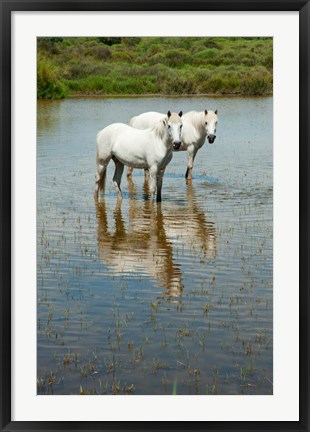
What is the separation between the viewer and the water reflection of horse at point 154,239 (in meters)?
9.09

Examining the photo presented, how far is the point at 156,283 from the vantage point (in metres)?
8.60

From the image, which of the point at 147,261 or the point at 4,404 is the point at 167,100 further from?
the point at 4,404

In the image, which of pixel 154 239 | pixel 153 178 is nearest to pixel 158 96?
pixel 153 178

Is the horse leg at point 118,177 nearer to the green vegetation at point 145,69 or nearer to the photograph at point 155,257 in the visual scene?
the photograph at point 155,257

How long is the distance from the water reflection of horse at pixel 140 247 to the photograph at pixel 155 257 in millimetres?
28

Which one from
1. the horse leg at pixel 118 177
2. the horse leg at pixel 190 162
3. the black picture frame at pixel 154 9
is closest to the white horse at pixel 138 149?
the horse leg at pixel 118 177

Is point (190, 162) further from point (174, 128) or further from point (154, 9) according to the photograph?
point (154, 9)

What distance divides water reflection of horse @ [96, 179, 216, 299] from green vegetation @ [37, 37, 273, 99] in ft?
47.4

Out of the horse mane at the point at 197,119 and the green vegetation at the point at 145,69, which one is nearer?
the horse mane at the point at 197,119

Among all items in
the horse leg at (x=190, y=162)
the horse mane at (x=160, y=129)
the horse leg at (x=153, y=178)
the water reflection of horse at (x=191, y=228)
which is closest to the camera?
the water reflection of horse at (x=191, y=228)

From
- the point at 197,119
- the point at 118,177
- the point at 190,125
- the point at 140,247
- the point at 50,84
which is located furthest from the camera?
the point at 50,84

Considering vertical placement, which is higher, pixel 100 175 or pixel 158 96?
pixel 158 96

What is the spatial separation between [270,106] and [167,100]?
3604 mm

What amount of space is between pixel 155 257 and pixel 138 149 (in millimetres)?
3691
